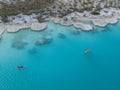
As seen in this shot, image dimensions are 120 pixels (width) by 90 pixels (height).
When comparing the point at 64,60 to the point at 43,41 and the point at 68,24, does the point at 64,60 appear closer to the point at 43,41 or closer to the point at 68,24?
the point at 43,41

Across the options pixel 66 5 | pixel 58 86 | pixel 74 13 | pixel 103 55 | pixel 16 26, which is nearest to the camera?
pixel 58 86

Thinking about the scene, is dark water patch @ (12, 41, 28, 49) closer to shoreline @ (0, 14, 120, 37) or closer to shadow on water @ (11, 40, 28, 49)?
shadow on water @ (11, 40, 28, 49)

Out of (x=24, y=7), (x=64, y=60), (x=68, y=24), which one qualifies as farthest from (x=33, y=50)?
(x=24, y=7)

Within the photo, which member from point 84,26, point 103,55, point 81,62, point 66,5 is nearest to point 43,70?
point 81,62

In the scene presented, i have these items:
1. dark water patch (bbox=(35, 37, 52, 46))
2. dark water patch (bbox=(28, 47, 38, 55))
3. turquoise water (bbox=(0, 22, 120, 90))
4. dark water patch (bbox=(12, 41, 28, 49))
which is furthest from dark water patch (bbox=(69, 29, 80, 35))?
dark water patch (bbox=(12, 41, 28, 49))

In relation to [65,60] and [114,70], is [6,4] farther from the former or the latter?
[114,70]

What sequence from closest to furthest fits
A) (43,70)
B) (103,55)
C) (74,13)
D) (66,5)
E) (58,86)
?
(58,86) → (43,70) → (103,55) → (74,13) → (66,5)
